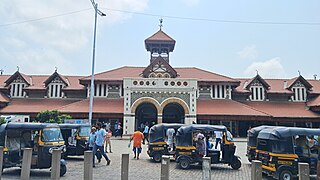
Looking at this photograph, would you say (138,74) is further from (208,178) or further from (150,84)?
(208,178)

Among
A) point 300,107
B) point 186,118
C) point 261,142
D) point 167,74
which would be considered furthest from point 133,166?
point 300,107

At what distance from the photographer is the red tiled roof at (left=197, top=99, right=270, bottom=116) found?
27.2m

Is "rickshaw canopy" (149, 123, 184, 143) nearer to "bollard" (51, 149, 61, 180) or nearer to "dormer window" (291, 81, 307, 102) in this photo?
"bollard" (51, 149, 61, 180)

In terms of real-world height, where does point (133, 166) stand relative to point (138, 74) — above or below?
below

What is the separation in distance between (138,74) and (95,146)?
69.6 feet

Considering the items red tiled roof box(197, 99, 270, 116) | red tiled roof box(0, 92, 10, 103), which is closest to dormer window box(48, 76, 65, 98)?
red tiled roof box(0, 92, 10, 103)

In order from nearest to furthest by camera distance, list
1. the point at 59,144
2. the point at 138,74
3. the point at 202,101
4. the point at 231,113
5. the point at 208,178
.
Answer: the point at 208,178 → the point at 59,144 → the point at 231,113 → the point at 202,101 → the point at 138,74

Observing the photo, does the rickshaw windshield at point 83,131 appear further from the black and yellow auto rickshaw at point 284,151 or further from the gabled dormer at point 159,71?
the gabled dormer at point 159,71

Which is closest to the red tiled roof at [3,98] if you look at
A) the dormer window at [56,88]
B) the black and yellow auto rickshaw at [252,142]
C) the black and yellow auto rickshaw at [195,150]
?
the dormer window at [56,88]

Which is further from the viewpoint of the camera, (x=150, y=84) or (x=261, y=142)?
(x=150, y=84)

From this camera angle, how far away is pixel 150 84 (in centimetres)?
2791

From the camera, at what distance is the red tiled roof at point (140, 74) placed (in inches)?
1218

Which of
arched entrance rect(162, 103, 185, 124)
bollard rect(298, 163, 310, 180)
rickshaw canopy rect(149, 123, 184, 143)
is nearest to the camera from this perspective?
bollard rect(298, 163, 310, 180)

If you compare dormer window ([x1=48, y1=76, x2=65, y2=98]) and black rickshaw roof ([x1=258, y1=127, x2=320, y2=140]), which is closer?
black rickshaw roof ([x1=258, y1=127, x2=320, y2=140])
